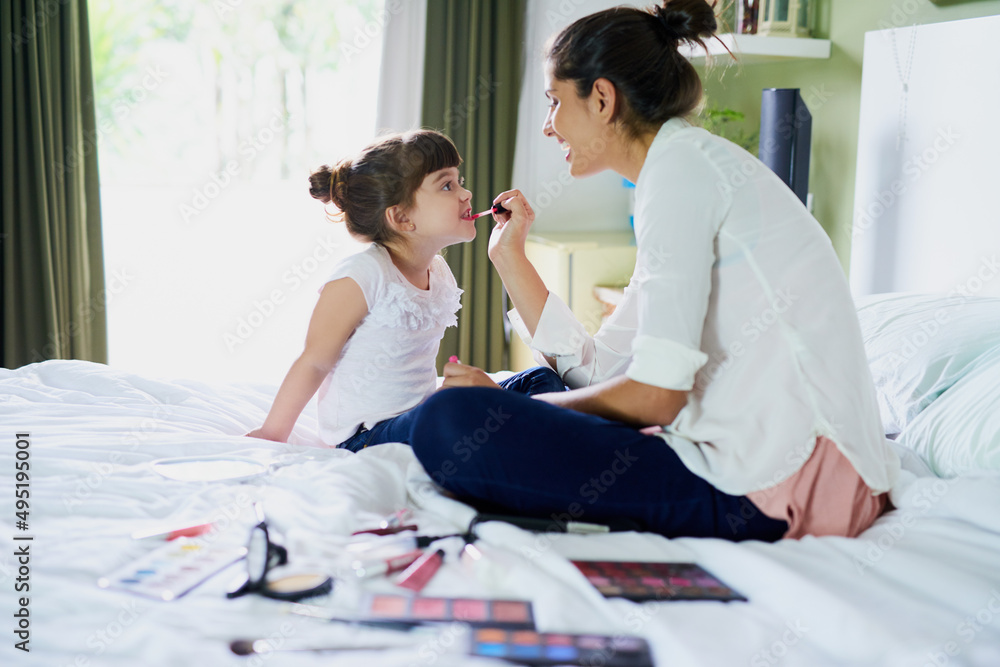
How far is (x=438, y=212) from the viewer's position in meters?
1.61

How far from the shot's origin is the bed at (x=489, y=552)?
29.3 inches

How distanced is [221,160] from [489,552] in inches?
94.1

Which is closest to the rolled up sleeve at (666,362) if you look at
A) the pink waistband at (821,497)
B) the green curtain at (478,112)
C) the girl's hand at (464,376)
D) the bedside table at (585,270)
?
the pink waistband at (821,497)

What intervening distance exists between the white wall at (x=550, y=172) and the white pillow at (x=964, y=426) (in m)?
1.90

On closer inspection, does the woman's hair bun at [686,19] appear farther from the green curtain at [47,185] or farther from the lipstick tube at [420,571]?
the green curtain at [47,185]

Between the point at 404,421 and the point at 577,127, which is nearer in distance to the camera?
the point at 577,127

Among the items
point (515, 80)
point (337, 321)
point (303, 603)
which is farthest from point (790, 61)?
point (303, 603)

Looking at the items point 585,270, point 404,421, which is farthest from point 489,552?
point 585,270

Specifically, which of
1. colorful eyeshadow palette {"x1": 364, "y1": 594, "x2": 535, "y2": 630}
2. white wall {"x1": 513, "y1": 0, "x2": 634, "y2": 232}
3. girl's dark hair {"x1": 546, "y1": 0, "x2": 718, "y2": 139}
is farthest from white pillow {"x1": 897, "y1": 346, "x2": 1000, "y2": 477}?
white wall {"x1": 513, "y1": 0, "x2": 634, "y2": 232}

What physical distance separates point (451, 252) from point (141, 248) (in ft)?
3.62

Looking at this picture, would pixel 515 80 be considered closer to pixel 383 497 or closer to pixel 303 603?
pixel 383 497

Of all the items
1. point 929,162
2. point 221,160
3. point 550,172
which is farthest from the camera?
point 550,172

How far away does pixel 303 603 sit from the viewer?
2.64 ft

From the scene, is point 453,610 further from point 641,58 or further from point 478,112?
point 478,112
